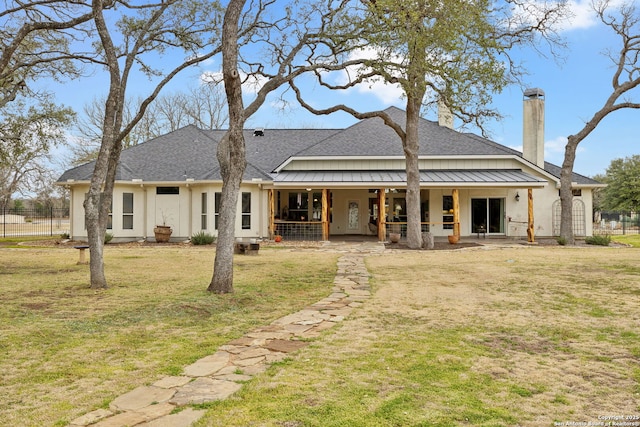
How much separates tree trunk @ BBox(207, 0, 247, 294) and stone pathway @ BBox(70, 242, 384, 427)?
2007mm

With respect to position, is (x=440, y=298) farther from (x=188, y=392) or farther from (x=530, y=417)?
(x=188, y=392)

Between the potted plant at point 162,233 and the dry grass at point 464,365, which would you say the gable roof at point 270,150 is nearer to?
A: the potted plant at point 162,233

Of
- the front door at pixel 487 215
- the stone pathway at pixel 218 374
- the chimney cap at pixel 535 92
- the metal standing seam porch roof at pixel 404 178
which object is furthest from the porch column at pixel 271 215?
the chimney cap at pixel 535 92

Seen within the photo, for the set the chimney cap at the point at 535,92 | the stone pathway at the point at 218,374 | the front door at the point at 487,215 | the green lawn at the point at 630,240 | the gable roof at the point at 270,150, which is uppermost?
the chimney cap at the point at 535,92

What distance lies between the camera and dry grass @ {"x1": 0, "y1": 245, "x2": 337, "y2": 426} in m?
4.00

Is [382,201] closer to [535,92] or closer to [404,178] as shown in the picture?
[404,178]

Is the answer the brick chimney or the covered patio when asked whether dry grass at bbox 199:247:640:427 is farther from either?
the brick chimney

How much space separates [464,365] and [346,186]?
628 inches

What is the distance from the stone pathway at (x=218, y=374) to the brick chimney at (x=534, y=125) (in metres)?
19.1

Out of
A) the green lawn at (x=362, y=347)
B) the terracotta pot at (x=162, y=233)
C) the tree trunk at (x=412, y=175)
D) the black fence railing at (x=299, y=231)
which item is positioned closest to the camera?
the green lawn at (x=362, y=347)

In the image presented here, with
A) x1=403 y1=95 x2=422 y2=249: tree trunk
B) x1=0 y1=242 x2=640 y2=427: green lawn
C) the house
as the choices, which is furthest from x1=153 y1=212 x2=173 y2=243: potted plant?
x1=403 y1=95 x2=422 y2=249: tree trunk

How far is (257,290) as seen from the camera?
9.09m

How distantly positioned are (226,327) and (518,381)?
3.73m

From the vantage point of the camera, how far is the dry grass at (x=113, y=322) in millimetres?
4004
